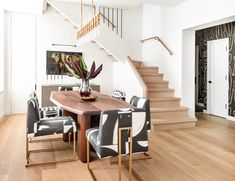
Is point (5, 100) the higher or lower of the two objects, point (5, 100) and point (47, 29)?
the lower

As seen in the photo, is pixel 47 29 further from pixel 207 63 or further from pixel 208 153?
pixel 208 153

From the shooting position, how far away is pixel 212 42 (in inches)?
253

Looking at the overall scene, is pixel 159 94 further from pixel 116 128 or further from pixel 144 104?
pixel 116 128

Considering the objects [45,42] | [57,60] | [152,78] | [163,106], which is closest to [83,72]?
[163,106]

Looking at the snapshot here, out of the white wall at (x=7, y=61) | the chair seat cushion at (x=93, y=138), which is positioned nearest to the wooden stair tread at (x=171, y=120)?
the chair seat cushion at (x=93, y=138)

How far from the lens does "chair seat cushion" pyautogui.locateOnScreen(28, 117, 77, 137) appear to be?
2.83 meters

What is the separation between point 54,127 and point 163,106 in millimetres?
2953

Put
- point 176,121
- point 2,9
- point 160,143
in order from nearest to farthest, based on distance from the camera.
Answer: point 160,143, point 176,121, point 2,9

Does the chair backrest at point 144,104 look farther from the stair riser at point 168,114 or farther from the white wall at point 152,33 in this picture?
the white wall at point 152,33

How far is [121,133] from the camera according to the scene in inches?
85.4

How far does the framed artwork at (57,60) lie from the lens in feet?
21.6

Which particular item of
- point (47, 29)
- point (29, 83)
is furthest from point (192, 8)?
point (29, 83)

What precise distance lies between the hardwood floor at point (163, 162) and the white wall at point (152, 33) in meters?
2.54

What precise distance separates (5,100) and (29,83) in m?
0.76
